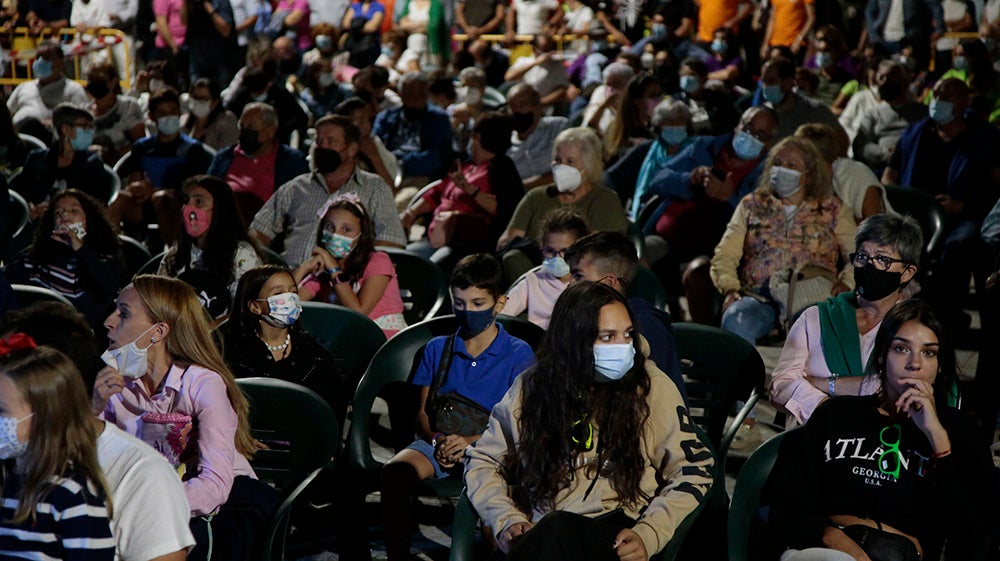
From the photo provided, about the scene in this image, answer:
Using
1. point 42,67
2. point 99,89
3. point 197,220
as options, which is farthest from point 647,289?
point 42,67

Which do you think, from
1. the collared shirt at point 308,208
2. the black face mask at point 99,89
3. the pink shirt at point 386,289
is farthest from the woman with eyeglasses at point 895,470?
the black face mask at point 99,89

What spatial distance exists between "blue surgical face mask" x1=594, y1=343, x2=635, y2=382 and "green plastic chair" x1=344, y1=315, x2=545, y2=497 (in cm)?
91

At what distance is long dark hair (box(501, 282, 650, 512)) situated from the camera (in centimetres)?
335

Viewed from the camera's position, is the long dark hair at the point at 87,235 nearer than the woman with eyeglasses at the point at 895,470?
No

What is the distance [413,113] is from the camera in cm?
945

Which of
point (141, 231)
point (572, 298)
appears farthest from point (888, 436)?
point (141, 231)

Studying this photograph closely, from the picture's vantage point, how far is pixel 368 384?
14.3ft

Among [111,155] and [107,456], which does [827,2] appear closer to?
[111,155]

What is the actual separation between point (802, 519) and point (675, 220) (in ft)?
12.1

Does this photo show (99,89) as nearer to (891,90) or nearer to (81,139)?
(81,139)

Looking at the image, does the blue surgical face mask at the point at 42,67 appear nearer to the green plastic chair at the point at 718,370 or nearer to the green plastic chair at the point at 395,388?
the green plastic chair at the point at 395,388

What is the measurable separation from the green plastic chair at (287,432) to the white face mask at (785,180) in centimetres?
271

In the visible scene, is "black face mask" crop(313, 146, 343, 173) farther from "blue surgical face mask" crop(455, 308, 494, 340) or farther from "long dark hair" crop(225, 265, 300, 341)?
"blue surgical face mask" crop(455, 308, 494, 340)

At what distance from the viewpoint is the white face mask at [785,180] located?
18.4ft
